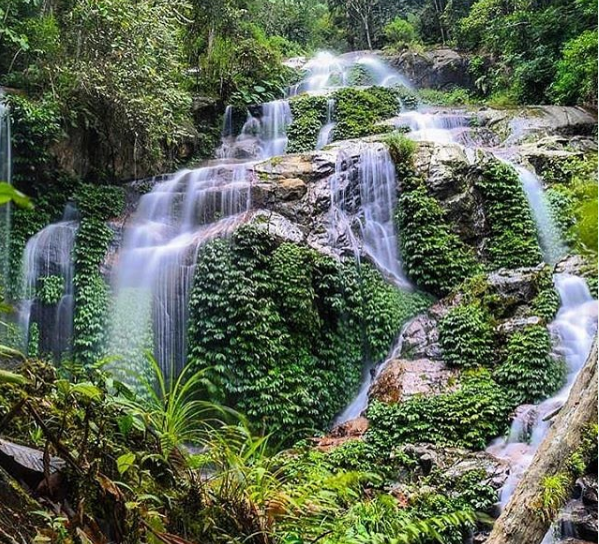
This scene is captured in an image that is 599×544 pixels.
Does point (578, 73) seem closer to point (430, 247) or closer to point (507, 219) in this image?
point (507, 219)

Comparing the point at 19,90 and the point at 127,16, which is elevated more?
the point at 127,16

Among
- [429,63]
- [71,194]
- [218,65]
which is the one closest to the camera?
[71,194]

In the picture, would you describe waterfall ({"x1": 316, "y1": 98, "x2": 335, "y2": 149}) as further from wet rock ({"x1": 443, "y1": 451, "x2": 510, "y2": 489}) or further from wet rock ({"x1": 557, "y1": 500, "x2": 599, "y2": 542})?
wet rock ({"x1": 557, "y1": 500, "x2": 599, "y2": 542})

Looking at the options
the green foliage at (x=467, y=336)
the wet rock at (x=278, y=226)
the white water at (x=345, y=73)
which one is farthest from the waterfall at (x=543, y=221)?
the white water at (x=345, y=73)

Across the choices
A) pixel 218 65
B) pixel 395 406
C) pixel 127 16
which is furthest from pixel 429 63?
pixel 395 406

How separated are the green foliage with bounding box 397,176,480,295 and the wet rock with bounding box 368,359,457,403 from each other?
1.91 meters

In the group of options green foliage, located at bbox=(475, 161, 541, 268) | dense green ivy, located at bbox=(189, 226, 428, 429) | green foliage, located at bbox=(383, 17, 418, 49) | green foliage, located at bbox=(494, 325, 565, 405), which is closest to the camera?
green foliage, located at bbox=(494, 325, 565, 405)

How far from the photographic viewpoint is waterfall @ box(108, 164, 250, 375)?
8.12 metres

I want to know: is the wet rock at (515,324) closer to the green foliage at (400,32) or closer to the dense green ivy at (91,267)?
the dense green ivy at (91,267)

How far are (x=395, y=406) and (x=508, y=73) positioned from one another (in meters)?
13.4

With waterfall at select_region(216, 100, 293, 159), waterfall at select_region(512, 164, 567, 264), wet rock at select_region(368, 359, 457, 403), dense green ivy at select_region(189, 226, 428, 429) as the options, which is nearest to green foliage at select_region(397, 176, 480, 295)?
dense green ivy at select_region(189, 226, 428, 429)

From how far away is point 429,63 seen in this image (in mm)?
19469

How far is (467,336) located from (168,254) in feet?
16.3

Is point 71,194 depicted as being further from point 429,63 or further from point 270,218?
point 429,63
